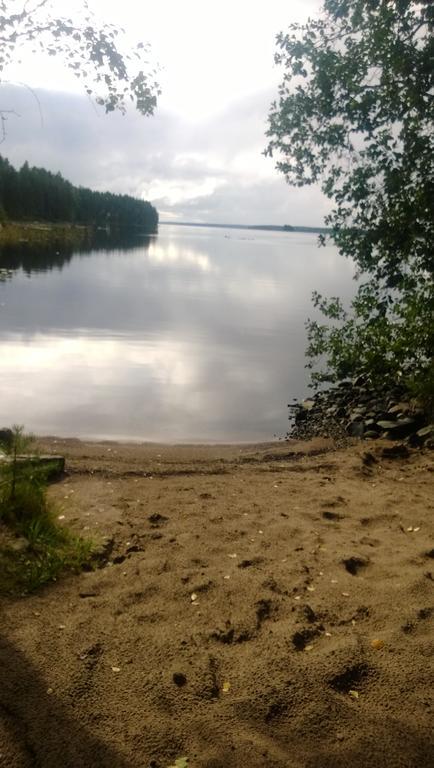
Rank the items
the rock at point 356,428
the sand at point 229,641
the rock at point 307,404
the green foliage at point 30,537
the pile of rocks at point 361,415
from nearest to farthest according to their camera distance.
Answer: the sand at point 229,641 < the green foliage at point 30,537 < the pile of rocks at point 361,415 < the rock at point 356,428 < the rock at point 307,404

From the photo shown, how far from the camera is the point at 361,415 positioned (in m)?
12.9

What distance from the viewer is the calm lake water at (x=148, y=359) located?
1373cm

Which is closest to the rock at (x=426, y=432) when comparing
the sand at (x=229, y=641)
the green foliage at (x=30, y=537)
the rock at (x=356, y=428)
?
the rock at (x=356, y=428)

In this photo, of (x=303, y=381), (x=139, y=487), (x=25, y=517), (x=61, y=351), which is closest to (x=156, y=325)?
(x=61, y=351)

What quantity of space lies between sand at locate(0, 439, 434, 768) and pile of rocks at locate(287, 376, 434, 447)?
4.27m

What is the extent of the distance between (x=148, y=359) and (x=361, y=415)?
30.0 ft

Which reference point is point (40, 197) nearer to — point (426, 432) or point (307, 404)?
point (307, 404)

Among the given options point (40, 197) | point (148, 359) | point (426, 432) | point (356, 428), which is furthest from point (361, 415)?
point (40, 197)

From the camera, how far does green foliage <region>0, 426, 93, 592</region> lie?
15.5 ft

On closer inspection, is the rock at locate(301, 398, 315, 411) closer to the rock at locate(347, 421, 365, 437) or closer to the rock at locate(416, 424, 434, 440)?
the rock at locate(347, 421, 365, 437)

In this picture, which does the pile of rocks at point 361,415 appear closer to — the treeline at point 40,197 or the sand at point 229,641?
the sand at point 229,641

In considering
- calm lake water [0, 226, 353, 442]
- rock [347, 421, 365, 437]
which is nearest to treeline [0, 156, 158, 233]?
calm lake water [0, 226, 353, 442]

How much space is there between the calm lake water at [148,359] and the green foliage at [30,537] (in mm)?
6751

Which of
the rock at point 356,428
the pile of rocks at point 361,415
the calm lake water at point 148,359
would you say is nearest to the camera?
the pile of rocks at point 361,415
